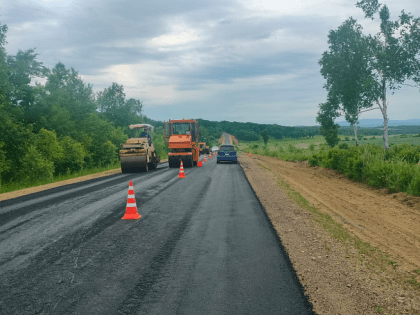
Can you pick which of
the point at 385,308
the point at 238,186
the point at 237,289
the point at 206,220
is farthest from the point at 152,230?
the point at 238,186

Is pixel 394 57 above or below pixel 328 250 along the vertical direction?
above

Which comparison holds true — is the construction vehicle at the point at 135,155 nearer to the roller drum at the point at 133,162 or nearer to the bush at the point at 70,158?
the roller drum at the point at 133,162

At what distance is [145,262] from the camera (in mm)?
5410

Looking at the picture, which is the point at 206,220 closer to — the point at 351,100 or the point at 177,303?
the point at 177,303

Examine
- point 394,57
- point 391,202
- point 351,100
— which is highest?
point 394,57

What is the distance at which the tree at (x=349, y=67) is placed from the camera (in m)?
32.0

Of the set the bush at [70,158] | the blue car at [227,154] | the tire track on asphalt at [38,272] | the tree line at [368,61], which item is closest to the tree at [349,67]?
the tree line at [368,61]

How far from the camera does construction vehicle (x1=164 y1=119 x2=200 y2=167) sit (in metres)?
25.2

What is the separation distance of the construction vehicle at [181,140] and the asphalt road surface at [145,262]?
15.3m

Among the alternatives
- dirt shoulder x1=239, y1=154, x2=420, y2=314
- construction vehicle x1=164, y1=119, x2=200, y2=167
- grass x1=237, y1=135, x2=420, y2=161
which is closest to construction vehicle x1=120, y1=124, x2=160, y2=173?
construction vehicle x1=164, y1=119, x2=200, y2=167

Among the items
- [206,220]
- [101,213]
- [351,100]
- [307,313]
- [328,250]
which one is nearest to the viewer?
[307,313]

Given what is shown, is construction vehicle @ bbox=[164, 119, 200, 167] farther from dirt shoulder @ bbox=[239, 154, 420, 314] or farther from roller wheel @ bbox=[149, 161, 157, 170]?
dirt shoulder @ bbox=[239, 154, 420, 314]

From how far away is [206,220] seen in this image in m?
8.44

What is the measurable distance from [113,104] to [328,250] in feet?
268
